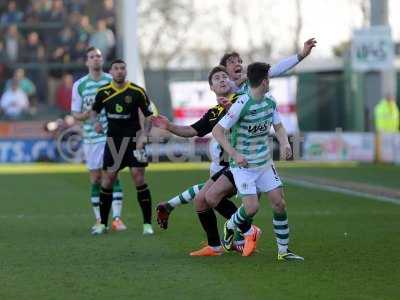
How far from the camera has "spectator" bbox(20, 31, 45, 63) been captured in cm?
3569

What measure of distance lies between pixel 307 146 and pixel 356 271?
22908mm

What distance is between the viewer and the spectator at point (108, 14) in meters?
36.1

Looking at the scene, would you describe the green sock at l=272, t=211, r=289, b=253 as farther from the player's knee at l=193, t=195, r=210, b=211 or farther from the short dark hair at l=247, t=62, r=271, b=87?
the short dark hair at l=247, t=62, r=271, b=87

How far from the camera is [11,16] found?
118 ft

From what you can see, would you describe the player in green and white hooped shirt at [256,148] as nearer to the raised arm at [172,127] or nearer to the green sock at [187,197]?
the raised arm at [172,127]

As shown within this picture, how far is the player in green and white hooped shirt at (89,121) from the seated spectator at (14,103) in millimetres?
19318

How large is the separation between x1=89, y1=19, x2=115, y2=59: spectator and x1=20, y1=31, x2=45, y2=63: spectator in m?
1.82

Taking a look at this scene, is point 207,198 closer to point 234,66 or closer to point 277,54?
point 234,66

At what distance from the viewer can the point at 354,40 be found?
2925 cm

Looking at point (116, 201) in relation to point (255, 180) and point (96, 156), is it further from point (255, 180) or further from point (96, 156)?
point (255, 180)

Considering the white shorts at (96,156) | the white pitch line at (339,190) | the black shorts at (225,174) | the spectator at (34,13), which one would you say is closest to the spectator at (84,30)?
the spectator at (34,13)

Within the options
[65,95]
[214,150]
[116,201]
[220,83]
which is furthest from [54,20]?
[220,83]

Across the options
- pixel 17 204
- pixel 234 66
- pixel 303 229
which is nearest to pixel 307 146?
pixel 17 204

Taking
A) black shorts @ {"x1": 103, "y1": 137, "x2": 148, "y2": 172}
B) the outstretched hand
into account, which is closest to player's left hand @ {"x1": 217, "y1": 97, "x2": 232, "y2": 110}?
the outstretched hand
